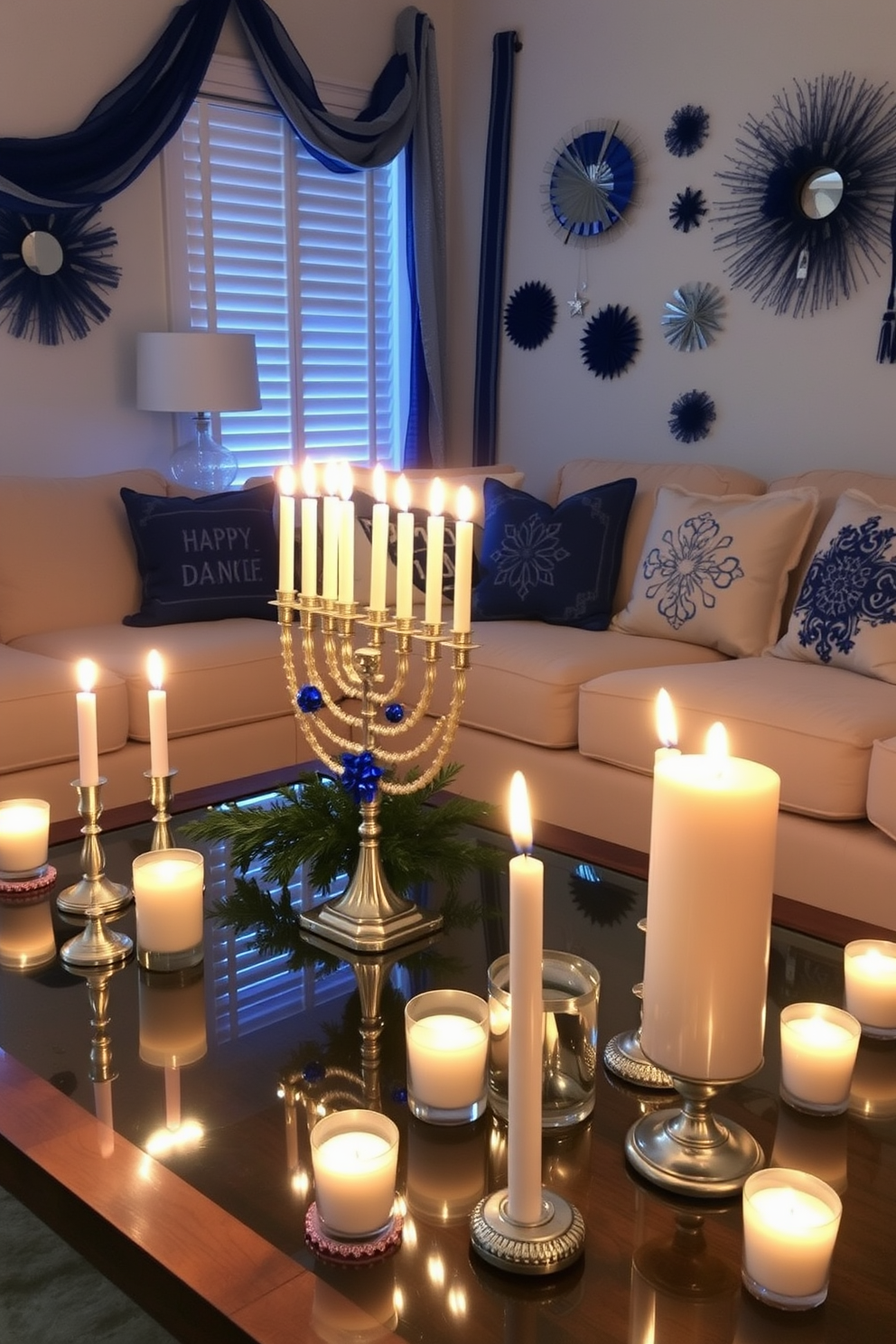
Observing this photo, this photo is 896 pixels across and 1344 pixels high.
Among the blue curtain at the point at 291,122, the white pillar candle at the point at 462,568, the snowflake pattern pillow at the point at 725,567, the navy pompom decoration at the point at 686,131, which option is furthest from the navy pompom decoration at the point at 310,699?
the navy pompom decoration at the point at 686,131

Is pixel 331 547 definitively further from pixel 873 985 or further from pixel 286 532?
pixel 873 985

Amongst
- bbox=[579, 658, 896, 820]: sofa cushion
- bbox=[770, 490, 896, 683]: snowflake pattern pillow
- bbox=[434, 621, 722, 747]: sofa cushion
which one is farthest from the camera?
bbox=[434, 621, 722, 747]: sofa cushion

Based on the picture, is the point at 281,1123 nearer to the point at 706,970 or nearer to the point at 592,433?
the point at 706,970

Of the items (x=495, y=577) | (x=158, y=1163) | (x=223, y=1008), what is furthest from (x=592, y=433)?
(x=158, y=1163)

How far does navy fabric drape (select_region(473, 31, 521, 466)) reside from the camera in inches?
174

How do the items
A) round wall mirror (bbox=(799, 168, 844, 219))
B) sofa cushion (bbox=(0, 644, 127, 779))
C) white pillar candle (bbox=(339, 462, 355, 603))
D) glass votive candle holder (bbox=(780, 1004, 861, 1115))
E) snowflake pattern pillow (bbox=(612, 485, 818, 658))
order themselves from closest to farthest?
glass votive candle holder (bbox=(780, 1004, 861, 1115)) → white pillar candle (bbox=(339, 462, 355, 603)) → sofa cushion (bbox=(0, 644, 127, 779)) → snowflake pattern pillow (bbox=(612, 485, 818, 658)) → round wall mirror (bbox=(799, 168, 844, 219))

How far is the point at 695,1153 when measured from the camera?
1.07 m

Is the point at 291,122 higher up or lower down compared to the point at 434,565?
higher up

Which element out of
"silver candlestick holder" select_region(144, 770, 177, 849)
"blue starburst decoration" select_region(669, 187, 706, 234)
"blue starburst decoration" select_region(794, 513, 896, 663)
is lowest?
"silver candlestick holder" select_region(144, 770, 177, 849)

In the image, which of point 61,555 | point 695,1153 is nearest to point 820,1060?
point 695,1153

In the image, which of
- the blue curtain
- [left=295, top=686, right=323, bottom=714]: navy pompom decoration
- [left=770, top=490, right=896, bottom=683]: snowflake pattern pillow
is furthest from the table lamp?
[left=295, top=686, right=323, bottom=714]: navy pompom decoration

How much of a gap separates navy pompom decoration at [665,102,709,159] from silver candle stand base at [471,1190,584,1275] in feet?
11.9

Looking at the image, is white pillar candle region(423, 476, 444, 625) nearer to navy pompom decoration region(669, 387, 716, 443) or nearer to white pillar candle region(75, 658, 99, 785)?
white pillar candle region(75, 658, 99, 785)

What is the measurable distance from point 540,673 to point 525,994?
207 centimetres
